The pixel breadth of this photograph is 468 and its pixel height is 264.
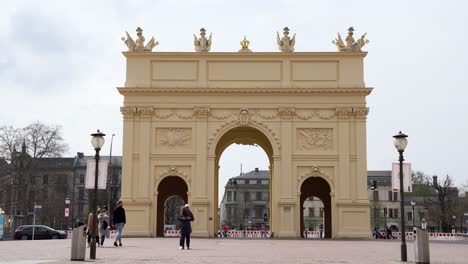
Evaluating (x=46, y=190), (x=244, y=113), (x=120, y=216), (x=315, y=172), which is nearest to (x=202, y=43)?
(x=244, y=113)

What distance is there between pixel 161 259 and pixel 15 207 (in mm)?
66250

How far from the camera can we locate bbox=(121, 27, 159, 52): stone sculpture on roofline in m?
46.2

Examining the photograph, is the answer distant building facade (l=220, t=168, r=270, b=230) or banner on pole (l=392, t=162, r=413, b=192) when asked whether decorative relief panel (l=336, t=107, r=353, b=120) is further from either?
distant building facade (l=220, t=168, r=270, b=230)

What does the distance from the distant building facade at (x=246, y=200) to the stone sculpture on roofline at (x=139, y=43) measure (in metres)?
90.0

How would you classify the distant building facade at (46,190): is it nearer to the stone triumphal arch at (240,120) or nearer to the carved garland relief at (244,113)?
the stone triumphal arch at (240,120)

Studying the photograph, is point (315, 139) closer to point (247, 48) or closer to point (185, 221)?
point (247, 48)

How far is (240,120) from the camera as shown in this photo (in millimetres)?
44969

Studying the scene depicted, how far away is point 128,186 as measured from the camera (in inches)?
1751

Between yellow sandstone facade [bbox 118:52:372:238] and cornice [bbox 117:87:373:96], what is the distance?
0.23 feet

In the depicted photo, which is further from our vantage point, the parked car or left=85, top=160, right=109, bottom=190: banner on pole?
the parked car

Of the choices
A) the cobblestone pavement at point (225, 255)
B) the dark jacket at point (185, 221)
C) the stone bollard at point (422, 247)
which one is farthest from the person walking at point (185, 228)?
the stone bollard at point (422, 247)

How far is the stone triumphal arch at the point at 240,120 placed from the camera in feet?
145

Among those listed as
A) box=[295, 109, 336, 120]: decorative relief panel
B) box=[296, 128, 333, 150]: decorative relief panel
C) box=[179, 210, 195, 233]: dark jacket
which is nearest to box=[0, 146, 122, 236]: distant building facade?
box=[296, 128, 333, 150]: decorative relief panel

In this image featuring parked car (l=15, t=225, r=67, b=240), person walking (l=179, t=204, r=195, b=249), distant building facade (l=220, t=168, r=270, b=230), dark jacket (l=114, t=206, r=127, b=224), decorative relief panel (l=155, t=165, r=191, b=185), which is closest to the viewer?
person walking (l=179, t=204, r=195, b=249)
